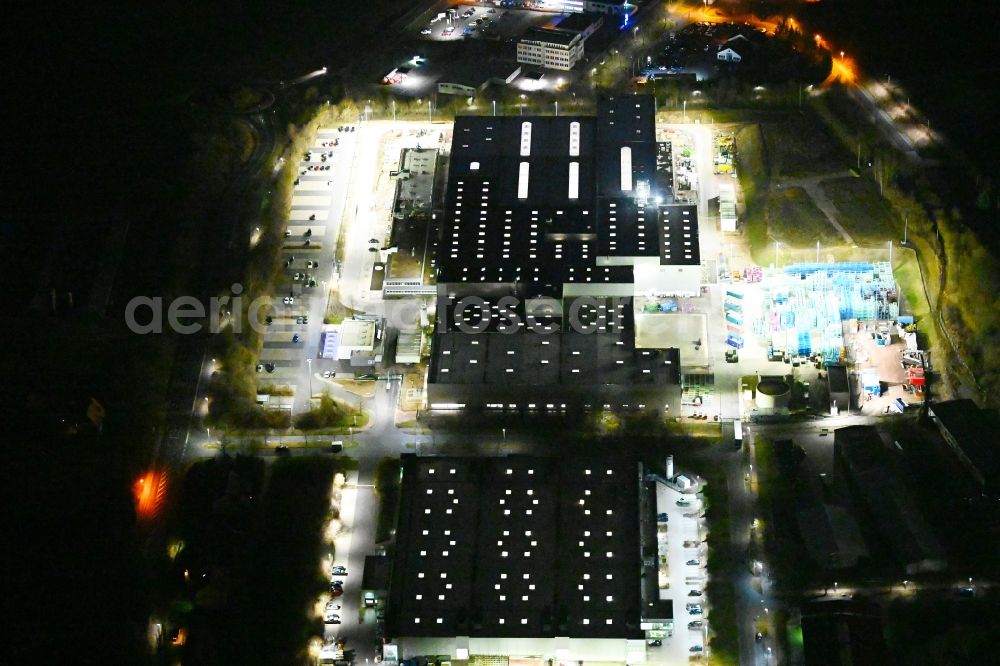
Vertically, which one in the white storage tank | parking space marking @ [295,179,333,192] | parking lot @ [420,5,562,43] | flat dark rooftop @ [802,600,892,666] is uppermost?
parking lot @ [420,5,562,43]

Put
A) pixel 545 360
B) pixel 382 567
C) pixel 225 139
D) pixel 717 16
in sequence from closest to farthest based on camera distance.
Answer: pixel 382 567 < pixel 545 360 < pixel 225 139 < pixel 717 16

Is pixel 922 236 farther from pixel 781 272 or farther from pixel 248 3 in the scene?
pixel 248 3

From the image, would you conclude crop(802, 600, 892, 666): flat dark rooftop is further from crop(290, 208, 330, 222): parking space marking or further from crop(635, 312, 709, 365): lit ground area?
crop(290, 208, 330, 222): parking space marking

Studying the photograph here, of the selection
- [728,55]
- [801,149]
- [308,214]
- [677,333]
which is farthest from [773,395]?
[728,55]

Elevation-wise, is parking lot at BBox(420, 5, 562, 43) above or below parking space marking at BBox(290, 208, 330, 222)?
above

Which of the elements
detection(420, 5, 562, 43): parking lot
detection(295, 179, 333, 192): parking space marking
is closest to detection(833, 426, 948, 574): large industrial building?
detection(295, 179, 333, 192): parking space marking

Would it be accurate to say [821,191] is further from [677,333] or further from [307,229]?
[307,229]

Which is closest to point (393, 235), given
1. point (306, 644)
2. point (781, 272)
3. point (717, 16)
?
point (781, 272)
